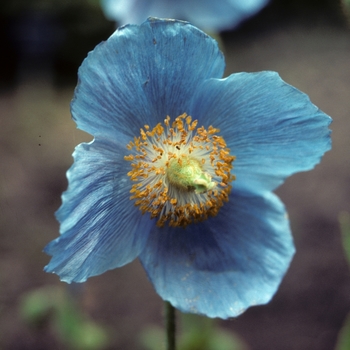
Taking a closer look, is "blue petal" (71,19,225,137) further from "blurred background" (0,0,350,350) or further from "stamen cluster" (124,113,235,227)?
"blurred background" (0,0,350,350)

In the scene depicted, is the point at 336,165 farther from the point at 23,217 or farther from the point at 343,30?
the point at 23,217

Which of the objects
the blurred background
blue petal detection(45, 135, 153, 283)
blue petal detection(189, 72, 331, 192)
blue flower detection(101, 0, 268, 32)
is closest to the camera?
blue petal detection(45, 135, 153, 283)

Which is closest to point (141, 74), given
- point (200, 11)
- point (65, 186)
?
point (200, 11)

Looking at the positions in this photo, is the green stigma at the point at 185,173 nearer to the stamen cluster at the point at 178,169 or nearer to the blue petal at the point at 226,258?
the stamen cluster at the point at 178,169

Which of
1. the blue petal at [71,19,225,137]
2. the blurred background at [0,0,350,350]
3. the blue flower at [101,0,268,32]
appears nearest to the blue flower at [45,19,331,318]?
the blue petal at [71,19,225,137]

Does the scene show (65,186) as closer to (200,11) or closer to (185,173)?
(200,11)

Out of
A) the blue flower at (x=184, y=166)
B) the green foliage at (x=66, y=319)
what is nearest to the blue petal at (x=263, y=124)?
the blue flower at (x=184, y=166)
